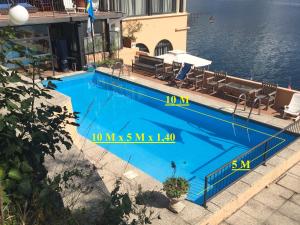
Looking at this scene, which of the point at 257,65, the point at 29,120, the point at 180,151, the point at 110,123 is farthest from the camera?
the point at 257,65

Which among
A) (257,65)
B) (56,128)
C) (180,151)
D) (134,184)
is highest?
(56,128)

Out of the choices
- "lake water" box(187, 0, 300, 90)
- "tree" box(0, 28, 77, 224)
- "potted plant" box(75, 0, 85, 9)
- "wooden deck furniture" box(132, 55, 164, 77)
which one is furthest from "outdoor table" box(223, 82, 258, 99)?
"lake water" box(187, 0, 300, 90)

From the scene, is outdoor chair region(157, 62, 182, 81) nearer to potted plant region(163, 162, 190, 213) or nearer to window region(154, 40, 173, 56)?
window region(154, 40, 173, 56)

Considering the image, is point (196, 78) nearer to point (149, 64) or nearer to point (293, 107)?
point (149, 64)

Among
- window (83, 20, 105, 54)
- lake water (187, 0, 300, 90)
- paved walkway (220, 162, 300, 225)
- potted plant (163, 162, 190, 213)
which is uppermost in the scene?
window (83, 20, 105, 54)

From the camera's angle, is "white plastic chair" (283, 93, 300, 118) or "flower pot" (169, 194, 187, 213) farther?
"white plastic chair" (283, 93, 300, 118)

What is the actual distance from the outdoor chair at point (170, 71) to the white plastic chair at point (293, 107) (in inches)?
292

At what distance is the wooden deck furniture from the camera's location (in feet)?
67.6

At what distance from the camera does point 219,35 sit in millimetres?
63750

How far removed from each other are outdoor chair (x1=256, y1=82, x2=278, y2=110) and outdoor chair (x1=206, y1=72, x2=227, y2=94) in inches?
86.4

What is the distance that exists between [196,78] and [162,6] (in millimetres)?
13982

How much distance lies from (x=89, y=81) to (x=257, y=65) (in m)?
27.4

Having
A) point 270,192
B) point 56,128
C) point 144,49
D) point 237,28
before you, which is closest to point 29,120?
point 56,128

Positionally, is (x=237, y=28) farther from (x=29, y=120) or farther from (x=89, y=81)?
(x=29, y=120)
